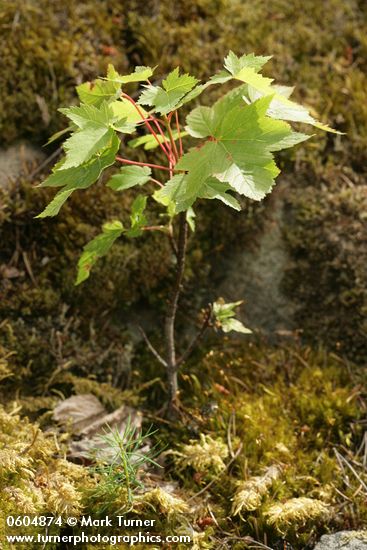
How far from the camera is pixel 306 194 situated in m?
3.73

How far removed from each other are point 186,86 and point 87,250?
3.03ft

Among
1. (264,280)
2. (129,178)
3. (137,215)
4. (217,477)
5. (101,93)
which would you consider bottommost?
(217,477)

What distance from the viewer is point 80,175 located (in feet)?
6.71

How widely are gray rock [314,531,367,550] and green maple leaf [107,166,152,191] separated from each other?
69.2 inches

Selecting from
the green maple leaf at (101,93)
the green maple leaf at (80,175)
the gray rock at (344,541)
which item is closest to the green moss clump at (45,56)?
the green maple leaf at (101,93)

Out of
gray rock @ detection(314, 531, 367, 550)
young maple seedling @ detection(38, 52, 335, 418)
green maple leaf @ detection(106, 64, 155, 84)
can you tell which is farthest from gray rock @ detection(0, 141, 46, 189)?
gray rock @ detection(314, 531, 367, 550)

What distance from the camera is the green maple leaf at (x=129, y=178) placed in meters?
2.50

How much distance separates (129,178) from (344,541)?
1822mm

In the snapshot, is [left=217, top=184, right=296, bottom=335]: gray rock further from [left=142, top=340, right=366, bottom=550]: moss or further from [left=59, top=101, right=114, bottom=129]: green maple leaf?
[left=59, top=101, right=114, bottom=129]: green maple leaf

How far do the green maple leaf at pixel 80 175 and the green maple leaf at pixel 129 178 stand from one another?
0.43 meters

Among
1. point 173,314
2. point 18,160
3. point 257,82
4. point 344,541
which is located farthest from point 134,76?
point 344,541

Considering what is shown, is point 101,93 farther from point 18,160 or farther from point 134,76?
point 18,160

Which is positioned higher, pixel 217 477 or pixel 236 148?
pixel 236 148

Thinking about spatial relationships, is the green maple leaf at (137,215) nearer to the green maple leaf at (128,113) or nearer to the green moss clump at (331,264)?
the green maple leaf at (128,113)
